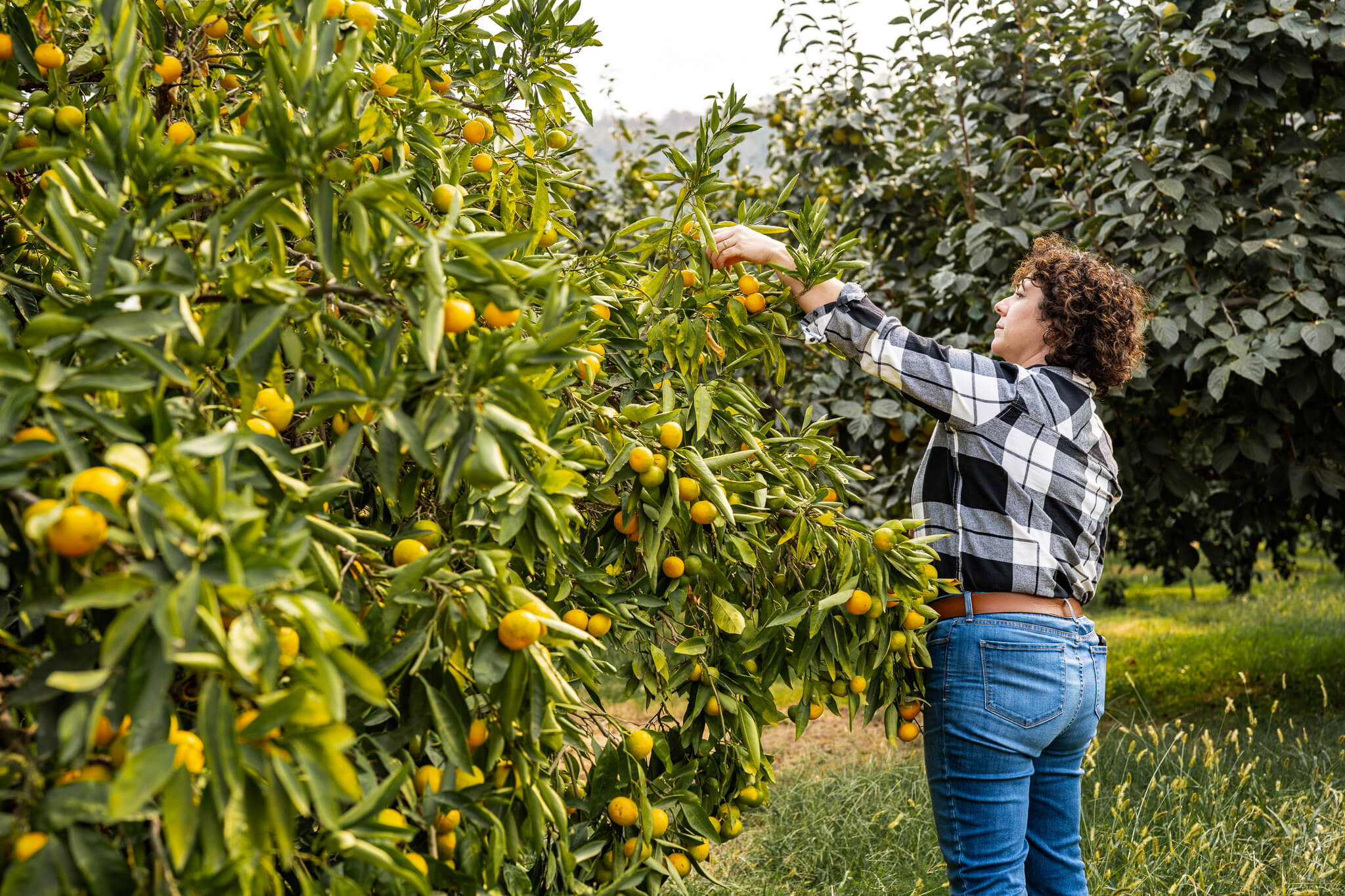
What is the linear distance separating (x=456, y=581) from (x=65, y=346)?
45 cm

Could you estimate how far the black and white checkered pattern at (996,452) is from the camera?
1.73 m

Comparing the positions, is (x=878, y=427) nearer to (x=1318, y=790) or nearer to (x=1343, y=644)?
(x=1318, y=790)

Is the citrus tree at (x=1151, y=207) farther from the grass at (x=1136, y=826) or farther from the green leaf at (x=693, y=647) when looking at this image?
the green leaf at (x=693, y=647)

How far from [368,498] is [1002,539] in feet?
3.82

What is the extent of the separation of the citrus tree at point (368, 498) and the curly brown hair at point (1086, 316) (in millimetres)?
527

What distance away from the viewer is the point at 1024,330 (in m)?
Answer: 1.98

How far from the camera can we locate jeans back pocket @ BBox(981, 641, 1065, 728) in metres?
1.71

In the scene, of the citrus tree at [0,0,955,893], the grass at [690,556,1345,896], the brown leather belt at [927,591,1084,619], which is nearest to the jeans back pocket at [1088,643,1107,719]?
the brown leather belt at [927,591,1084,619]

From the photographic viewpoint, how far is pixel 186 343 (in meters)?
0.99

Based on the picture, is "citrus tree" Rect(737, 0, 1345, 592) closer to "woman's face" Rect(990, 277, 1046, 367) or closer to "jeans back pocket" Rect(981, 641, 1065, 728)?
"woman's face" Rect(990, 277, 1046, 367)

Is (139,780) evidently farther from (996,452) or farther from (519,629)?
(996,452)

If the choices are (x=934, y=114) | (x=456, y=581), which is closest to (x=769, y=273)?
(x=456, y=581)

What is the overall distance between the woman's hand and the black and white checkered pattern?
130 mm

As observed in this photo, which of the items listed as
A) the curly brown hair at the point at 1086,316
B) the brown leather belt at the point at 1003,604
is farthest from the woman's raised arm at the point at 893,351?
the brown leather belt at the point at 1003,604
